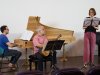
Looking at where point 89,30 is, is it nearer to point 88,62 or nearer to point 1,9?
point 88,62

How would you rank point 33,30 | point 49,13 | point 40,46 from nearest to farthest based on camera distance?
point 40,46
point 33,30
point 49,13

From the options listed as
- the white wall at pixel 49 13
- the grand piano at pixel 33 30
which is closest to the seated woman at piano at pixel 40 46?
the grand piano at pixel 33 30

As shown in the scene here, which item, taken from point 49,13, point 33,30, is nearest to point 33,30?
point 33,30

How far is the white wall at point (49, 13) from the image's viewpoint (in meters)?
8.66

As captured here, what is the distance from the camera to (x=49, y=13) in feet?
30.1

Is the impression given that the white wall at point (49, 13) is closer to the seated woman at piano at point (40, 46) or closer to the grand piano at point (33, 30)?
the grand piano at point (33, 30)

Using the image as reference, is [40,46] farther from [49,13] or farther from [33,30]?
[49,13]

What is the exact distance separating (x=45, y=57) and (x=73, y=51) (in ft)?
10.7

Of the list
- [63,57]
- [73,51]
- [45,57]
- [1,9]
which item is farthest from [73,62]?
[1,9]


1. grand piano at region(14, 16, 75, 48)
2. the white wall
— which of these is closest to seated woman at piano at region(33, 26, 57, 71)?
grand piano at region(14, 16, 75, 48)

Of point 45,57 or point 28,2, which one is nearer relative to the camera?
point 45,57

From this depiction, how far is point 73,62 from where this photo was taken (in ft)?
27.6

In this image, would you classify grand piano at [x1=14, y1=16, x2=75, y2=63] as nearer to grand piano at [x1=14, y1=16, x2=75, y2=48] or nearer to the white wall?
grand piano at [x1=14, y1=16, x2=75, y2=48]

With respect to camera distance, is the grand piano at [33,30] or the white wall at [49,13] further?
the white wall at [49,13]
